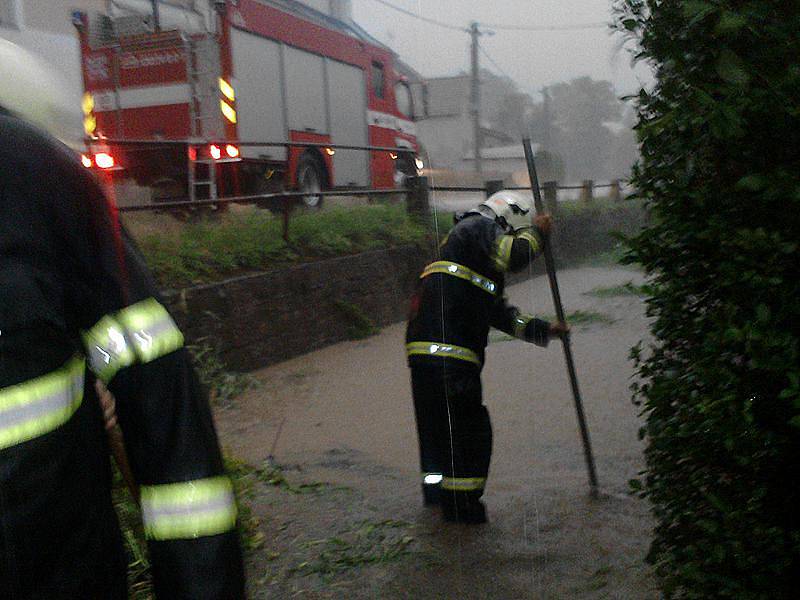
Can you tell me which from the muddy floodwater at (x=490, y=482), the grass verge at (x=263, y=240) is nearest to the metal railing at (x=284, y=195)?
the grass verge at (x=263, y=240)

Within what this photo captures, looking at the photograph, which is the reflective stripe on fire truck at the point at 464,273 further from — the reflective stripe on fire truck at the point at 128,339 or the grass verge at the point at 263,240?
the grass verge at the point at 263,240

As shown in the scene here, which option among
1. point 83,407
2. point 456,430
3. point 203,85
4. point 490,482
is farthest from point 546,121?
point 203,85

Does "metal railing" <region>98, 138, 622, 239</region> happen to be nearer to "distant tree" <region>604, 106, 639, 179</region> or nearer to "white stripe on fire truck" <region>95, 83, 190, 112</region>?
"white stripe on fire truck" <region>95, 83, 190, 112</region>

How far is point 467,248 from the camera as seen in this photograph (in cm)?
384

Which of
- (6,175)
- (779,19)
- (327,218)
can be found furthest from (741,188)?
(327,218)

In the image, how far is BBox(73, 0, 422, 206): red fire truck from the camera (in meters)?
8.41

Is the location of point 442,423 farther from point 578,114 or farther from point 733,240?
point 733,240

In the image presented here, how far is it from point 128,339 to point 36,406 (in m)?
0.15

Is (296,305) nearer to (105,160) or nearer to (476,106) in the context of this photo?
(105,160)

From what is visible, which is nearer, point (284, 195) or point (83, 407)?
point (83, 407)

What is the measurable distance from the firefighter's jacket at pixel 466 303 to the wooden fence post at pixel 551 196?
271 mm

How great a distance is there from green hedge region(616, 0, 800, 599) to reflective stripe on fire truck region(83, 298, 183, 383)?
1208 millimetres

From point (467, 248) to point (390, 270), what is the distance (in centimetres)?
359

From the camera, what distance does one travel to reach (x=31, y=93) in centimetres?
136
